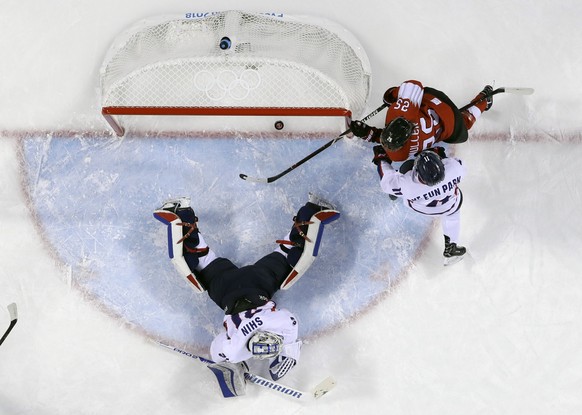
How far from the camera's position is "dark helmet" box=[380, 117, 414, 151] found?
112 inches

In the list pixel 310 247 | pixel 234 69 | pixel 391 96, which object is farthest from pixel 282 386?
pixel 234 69

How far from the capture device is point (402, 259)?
376 centimetres

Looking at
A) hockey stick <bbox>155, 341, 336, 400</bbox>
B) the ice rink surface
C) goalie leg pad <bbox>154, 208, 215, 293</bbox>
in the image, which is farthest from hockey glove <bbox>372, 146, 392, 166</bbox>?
hockey stick <bbox>155, 341, 336, 400</bbox>

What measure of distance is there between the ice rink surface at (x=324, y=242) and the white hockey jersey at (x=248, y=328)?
21.0 inches

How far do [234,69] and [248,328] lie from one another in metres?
1.60

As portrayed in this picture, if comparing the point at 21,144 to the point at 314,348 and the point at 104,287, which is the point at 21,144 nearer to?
the point at 104,287

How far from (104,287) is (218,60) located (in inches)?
63.3

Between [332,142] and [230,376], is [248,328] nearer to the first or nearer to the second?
[230,376]

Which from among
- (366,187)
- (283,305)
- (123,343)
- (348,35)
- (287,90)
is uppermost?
(348,35)

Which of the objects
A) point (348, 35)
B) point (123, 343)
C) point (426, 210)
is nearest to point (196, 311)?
point (123, 343)

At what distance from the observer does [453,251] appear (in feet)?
11.8

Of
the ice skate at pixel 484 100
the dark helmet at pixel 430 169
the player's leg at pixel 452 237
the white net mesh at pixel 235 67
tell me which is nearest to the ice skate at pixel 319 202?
the white net mesh at pixel 235 67

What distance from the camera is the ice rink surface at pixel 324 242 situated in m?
Answer: 3.71

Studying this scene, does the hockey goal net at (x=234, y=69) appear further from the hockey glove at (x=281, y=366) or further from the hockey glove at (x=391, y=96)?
the hockey glove at (x=281, y=366)
